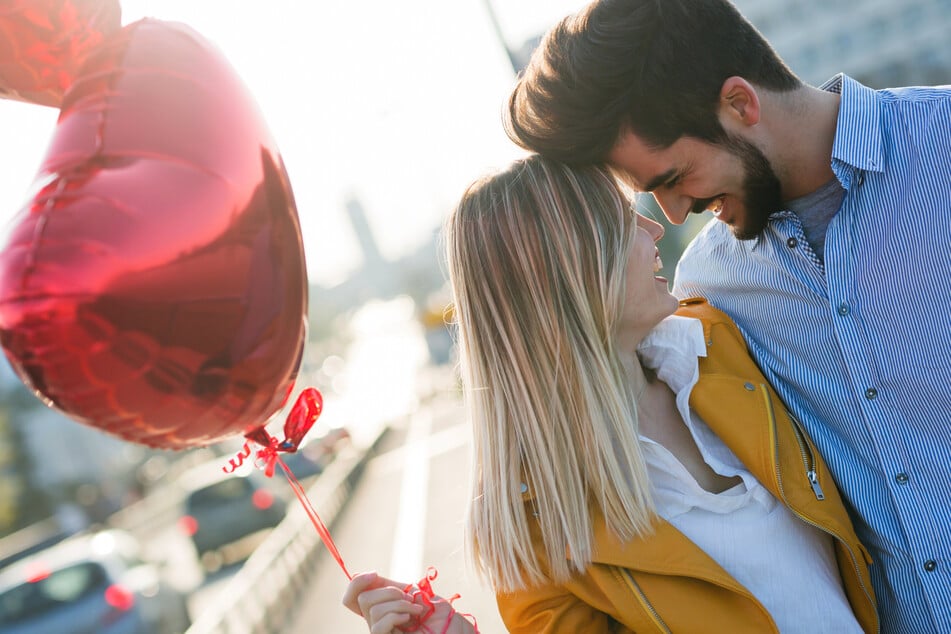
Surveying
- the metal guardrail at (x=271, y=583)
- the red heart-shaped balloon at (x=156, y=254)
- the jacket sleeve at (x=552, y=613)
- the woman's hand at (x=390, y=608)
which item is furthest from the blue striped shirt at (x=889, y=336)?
the metal guardrail at (x=271, y=583)

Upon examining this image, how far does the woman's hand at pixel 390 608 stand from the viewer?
84.5 inches

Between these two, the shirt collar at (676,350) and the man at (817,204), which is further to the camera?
the shirt collar at (676,350)

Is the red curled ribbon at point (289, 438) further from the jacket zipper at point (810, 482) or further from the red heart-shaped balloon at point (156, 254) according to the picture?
the jacket zipper at point (810, 482)

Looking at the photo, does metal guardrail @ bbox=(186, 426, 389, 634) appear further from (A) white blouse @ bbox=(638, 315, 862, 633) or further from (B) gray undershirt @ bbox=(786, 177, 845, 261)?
(B) gray undershirt @ bbox=(786, 177, 845, 261)

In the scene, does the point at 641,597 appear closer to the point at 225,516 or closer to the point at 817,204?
the point at 817,204

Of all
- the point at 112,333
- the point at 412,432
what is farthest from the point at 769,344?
the point at 412,432

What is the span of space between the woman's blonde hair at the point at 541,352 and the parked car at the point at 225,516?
12486 mm

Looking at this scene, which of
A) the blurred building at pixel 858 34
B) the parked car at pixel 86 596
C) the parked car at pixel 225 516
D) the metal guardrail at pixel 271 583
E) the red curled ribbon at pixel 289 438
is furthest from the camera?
the blurred building at pixel 858 34

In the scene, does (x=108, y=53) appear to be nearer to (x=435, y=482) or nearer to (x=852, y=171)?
(x=852, y=171)

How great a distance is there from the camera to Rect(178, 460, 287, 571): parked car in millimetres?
14305

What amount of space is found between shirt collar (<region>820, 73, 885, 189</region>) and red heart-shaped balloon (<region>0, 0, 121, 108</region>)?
70.9 inches

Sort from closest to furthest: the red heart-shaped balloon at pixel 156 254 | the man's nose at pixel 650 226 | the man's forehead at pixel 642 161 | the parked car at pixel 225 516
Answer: the red heart-shaped balloon at pixel 156 254, the man's forehead at pixel 642 161, the man's nose at pixel 650 226, the parked car at pixel 225 516

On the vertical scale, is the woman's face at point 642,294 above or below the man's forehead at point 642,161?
below

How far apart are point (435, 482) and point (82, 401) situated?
14.3 metres
